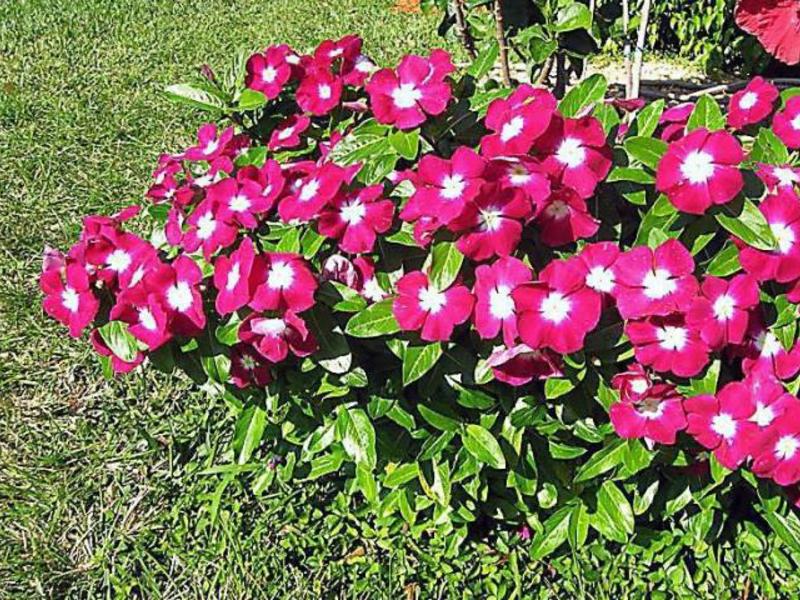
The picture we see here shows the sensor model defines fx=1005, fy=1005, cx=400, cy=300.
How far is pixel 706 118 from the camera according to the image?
165 centimetres

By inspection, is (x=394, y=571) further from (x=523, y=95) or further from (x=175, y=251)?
(x=523, y=95)

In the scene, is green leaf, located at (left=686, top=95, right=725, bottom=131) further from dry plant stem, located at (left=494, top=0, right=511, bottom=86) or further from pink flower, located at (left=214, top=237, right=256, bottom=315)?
dry plant stem, located at (left=494, top=0, right=511, bottom=86)

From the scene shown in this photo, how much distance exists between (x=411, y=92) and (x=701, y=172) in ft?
1.57

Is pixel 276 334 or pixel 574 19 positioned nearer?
pixel 276 334

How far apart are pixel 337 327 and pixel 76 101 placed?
3.37 metres

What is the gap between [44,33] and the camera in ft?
18.1

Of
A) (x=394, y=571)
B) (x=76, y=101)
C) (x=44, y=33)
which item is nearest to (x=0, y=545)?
(x=394, y=571)

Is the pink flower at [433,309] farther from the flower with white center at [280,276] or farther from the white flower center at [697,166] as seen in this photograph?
the white flower center at [697,166]

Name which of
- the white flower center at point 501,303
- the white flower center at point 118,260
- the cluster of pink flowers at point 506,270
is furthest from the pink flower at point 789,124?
the white flower center at point 118,260

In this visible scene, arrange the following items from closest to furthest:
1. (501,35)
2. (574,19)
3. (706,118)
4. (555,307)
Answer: (555,307)
(706,118)
(574,19)
(501,35)

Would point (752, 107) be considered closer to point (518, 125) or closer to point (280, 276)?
point (518, 125)

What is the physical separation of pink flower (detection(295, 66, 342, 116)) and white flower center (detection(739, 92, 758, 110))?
0.72m

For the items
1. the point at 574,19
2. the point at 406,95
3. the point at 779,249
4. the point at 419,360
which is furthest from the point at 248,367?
the point at 574,19

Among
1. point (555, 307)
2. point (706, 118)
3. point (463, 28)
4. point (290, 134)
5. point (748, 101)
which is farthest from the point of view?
point (463, 28)
